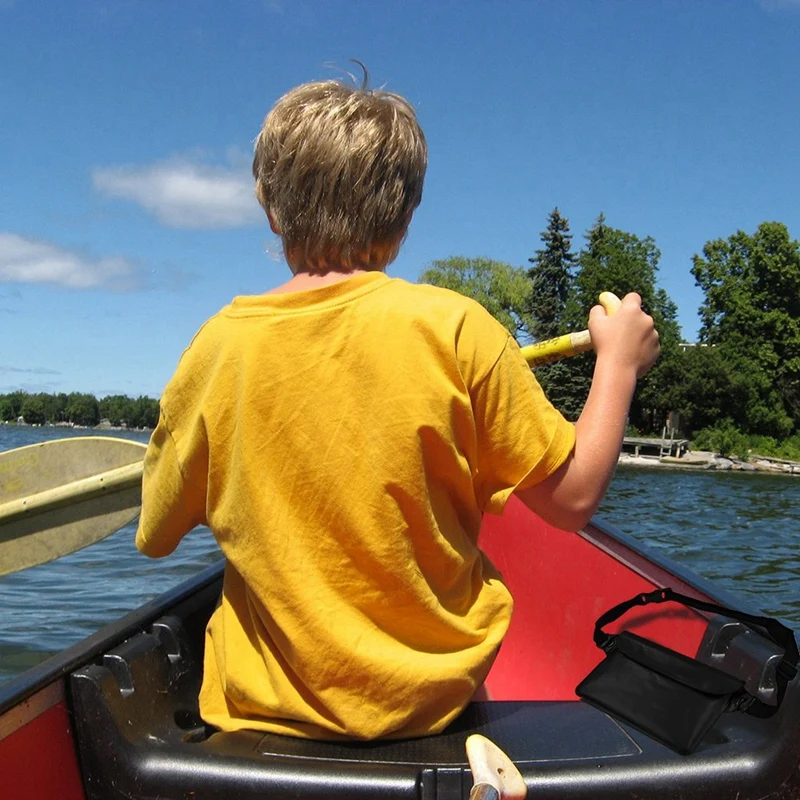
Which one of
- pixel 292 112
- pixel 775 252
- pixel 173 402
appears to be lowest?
pixel 173 402

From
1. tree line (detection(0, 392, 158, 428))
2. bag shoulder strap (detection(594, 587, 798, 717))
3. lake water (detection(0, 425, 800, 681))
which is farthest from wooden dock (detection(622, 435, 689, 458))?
tree line (detection(0, 392, 158, 428))

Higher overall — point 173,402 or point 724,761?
point 173,402

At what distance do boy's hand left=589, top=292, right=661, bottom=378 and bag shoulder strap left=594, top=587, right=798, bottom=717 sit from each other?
541mm

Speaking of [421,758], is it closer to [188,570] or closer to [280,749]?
[280,749]

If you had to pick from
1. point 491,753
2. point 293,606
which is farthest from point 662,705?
point 293,606

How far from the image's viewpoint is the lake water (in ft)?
16.8

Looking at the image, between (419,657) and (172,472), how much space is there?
0.45m

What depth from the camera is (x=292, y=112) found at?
4.44 ft

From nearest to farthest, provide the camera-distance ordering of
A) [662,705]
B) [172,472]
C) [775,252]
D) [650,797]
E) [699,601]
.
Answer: [650,797], [172,472], [662,705], [699,601], [775,252]

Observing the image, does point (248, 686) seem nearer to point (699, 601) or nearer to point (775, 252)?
point (699, 601)

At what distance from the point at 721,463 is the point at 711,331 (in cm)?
1021

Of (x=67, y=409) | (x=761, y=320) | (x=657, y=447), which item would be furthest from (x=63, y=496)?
(x=67, y=409)

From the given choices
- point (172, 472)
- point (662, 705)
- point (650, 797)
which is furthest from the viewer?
point (662, 705)

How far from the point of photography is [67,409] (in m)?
84.3
